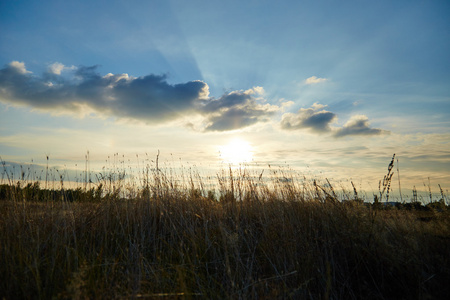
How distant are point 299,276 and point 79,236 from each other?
10.5 feet

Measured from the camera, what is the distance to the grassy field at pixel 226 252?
2.39 m

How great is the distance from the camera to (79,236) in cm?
377

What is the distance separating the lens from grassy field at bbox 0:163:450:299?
2389mm

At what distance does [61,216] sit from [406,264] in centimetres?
464

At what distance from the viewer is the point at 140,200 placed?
4.75 meters

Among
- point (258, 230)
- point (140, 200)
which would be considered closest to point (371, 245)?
point (258, 230)

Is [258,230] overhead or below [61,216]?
below

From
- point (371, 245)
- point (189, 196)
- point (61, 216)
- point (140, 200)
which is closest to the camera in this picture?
point (371, 245)

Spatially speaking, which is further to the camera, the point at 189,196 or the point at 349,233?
the point at 189,196

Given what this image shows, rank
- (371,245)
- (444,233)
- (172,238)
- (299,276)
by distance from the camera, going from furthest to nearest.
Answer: (172,238), (444,233), (371,245), (299,276)

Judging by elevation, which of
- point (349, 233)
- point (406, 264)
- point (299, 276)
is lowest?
point (299, 276)

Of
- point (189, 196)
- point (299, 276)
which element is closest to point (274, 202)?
point (189, 196)

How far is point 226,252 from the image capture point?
2629 millimetres

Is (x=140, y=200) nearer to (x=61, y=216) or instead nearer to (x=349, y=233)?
(x=61, y=216)
